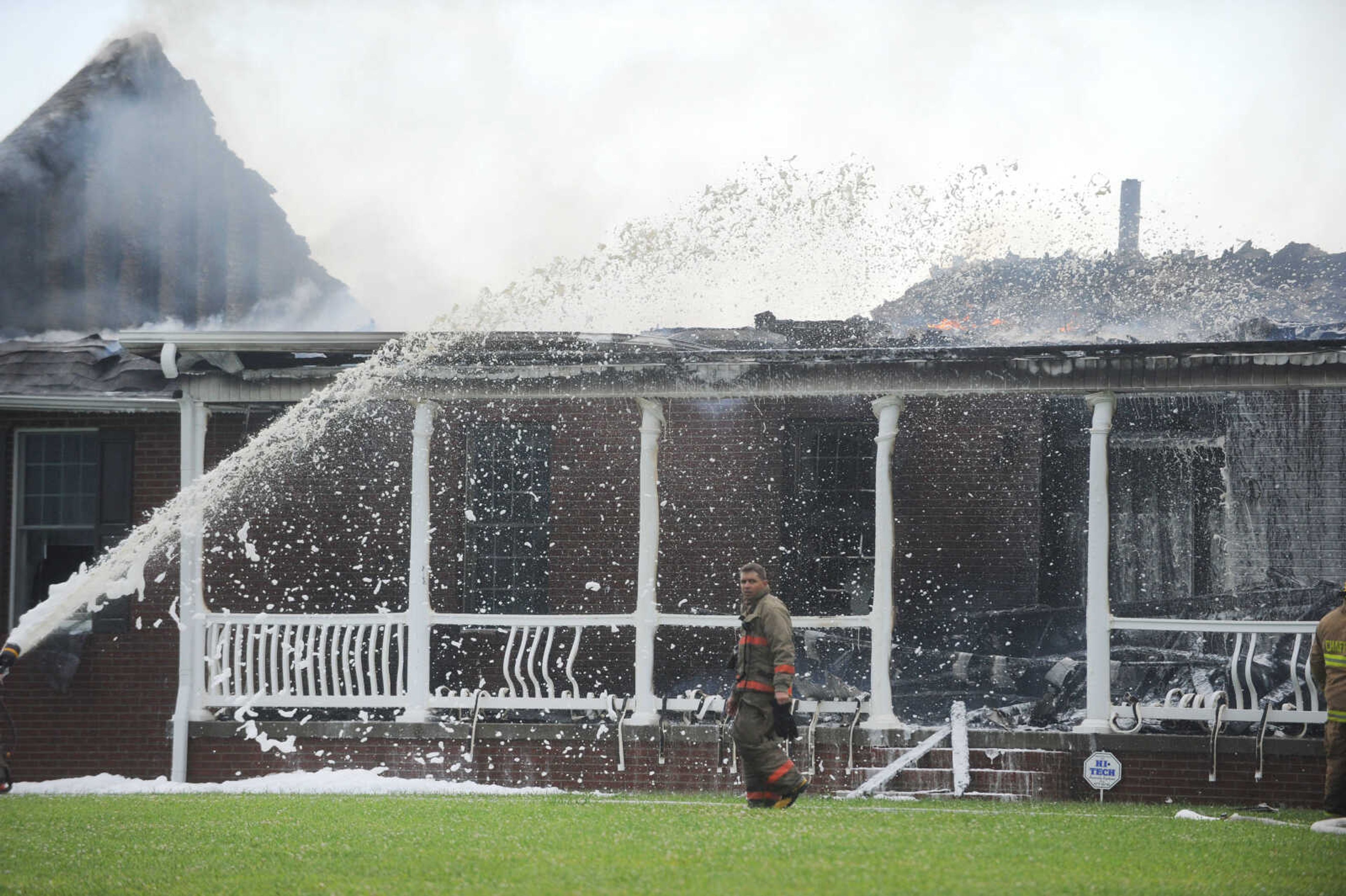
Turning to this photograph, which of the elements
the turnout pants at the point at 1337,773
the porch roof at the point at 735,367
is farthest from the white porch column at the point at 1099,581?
the turnout pants at the point at 1337,773

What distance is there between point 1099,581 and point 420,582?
5.67 metres

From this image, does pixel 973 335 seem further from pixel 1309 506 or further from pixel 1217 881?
pixel 1217 881

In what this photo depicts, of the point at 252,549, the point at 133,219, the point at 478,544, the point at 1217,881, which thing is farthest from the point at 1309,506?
the point at 133,219

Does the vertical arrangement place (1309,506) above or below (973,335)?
below

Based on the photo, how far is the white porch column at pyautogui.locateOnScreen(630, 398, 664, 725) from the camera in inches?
470

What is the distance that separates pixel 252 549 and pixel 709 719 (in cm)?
538

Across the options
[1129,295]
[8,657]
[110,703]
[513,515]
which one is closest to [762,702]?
[8,657]

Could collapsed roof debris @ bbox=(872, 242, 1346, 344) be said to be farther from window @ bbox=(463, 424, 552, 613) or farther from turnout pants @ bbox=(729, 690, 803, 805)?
turnout pants @ bbox=(729, 690, 803, 805)

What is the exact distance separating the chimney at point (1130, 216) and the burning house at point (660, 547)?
16.5 ft

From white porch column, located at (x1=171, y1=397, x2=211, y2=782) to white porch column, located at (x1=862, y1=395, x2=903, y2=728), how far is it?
581 centimetres

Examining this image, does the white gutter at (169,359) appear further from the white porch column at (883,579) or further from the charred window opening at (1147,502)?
the charred window opening at (1147,502)

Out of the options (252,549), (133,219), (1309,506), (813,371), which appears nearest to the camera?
(813,371)

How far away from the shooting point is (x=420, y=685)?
12203mm

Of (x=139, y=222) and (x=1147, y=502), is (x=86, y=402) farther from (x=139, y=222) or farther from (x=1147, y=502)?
(x=139, y=222)
